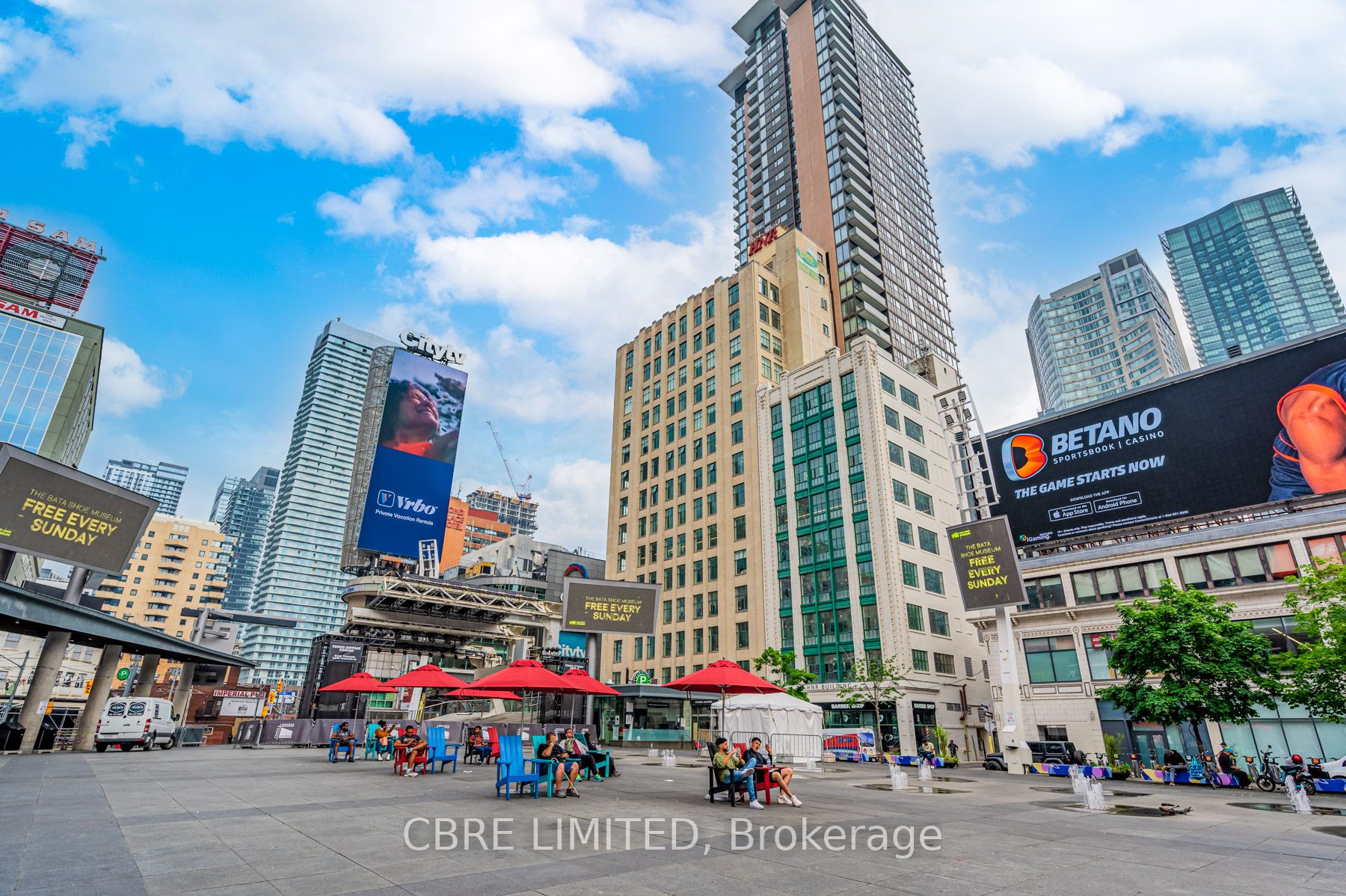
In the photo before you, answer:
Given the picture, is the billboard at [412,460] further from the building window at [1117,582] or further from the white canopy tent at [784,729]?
the building window at [1117,582]

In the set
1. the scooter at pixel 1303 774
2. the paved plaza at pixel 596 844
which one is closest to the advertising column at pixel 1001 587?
the scooter at pixel 1303 774

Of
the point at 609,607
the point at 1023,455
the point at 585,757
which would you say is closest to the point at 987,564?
the point at 609,607

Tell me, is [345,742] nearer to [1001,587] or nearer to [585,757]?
[585,757]

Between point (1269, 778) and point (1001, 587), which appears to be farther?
point (1001, 587)

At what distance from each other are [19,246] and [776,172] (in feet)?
373

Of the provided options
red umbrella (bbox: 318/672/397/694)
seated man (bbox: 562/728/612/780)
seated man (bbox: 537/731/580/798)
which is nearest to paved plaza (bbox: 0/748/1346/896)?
seated man (bbox: 537/731/580/798)

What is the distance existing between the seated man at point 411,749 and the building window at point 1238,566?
4052cm

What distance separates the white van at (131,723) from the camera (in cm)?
3002

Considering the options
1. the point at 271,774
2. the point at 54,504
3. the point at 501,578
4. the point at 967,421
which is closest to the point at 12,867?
the point at 271,774

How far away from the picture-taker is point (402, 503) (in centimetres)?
7031

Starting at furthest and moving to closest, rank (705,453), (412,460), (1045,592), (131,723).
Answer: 1. (412,460)
2. (705,453)
3. (1045,592)
4. (131,723)

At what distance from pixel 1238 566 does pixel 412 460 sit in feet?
225

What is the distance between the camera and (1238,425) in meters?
39.1

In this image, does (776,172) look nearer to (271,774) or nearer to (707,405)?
(707,405)
